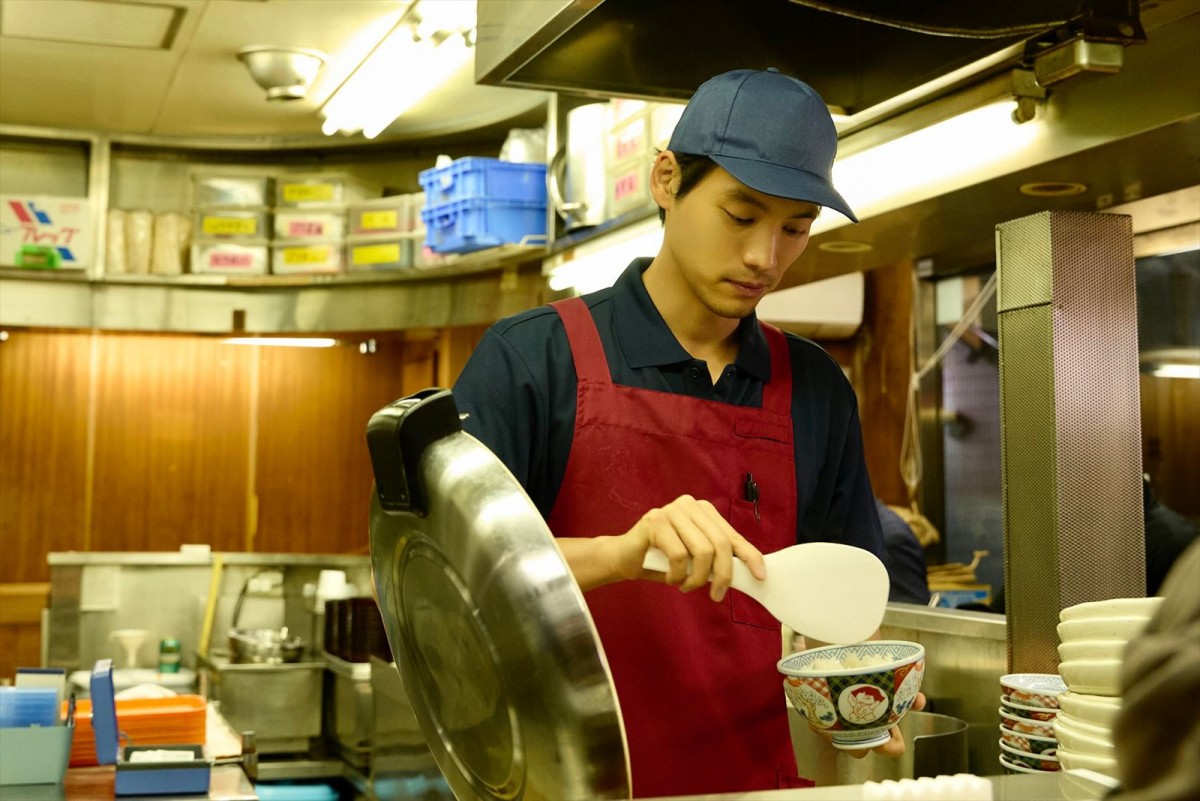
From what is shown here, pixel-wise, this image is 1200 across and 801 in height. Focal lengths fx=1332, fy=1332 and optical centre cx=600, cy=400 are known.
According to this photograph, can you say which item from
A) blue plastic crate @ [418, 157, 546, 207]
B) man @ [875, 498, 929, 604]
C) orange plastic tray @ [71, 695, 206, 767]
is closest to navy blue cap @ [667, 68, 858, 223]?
orange plastic tray @ [71, 695, 206, 767]

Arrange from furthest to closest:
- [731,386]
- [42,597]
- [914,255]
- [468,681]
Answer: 1. [42,597]
2. [914,255]
3. [731,386]
4. [468,681]

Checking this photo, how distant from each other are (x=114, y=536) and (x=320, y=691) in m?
1.82

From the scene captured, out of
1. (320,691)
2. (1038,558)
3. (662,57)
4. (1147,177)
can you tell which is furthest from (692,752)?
(320,691)

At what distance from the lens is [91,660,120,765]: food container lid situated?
2.59 m

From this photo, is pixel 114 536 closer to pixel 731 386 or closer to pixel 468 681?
pixel 731 386

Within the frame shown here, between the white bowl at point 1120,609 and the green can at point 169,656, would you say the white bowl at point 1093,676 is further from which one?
the green can at point 169,656

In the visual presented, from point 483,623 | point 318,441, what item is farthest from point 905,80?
point 318,441

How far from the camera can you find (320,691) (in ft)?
16.1

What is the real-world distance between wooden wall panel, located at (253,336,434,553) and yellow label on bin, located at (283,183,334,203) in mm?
824

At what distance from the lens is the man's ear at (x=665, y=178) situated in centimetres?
153

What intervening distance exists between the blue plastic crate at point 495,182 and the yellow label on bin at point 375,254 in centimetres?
84

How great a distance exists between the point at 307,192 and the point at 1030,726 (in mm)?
4915

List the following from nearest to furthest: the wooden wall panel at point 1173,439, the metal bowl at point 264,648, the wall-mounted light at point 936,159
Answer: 1. the wall-mounted light at point 936,159
2. the wooden wall panel at point 1173,439
3. the metal bowl at point 264,648

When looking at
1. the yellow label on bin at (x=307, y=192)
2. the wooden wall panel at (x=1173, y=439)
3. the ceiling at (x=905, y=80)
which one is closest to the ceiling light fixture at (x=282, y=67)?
the yellow label on bin at (x=307, y=192)
